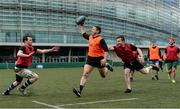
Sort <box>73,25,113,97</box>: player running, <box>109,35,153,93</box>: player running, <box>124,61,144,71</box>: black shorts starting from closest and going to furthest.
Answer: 1. <box>73,25,113,97</box>: player running
2. <box>109,35,153,93</box>: player running
3. <box>124,61,144,71</box>: black shorts

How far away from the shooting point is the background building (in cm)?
8069

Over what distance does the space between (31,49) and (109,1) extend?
87973 millimetres

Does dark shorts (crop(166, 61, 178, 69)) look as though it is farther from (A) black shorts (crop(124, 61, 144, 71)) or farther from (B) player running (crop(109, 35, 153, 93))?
(A) black shorts (crop(124, 61, 144, 71))

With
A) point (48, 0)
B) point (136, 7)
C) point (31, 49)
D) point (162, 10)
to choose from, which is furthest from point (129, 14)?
point (31, 49)

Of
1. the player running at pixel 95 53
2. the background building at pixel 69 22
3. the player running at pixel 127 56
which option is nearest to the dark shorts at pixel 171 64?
the player running at pixel 127 56

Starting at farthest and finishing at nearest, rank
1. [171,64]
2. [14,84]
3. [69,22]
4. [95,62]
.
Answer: [69,22]
[171,64]
[14,84]
[95,62]

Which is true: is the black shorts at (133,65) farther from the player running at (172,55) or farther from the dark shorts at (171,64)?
the dark shorts at (171,64)

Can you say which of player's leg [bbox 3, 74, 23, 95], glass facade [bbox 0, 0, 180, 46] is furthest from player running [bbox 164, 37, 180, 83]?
glass facade [bbox 0, 0, 180, 46]

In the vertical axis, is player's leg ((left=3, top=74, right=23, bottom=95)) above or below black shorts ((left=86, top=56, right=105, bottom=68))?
below

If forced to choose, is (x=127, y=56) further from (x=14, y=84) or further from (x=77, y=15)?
(x=77, y=15)

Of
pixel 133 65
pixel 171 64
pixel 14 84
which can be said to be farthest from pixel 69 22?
pixel 14 84

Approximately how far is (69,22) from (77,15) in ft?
10.1

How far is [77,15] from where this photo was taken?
91625 millimetres

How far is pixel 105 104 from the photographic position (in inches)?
408
